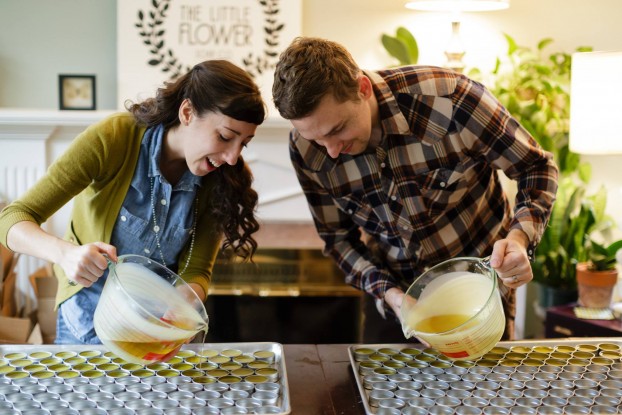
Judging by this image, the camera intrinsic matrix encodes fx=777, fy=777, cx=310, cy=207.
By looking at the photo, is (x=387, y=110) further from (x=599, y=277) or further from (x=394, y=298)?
(x=599, y=277)

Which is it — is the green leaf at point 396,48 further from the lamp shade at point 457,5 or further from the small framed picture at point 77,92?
the small framed picture at point 77,92

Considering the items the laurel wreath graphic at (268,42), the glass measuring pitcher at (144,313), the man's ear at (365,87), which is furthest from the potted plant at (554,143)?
the glass measuring pitcher at (144,313)

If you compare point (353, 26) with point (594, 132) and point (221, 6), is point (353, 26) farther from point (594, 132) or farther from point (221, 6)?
point (594, 132)

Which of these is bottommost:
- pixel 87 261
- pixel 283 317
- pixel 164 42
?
pixel 283 317

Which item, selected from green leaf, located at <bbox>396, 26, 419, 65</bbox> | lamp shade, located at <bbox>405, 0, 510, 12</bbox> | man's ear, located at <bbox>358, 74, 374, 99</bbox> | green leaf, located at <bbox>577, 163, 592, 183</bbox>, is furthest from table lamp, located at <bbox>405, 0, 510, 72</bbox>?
man's ear, located at <bbox>358, 74, 374, 99</bbox>

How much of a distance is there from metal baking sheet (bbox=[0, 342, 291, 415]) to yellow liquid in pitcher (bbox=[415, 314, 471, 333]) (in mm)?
276

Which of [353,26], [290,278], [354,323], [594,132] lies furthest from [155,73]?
[594,132]

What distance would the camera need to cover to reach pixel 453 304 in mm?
1477

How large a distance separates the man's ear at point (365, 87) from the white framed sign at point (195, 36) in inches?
59.6

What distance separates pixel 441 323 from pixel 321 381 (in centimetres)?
25

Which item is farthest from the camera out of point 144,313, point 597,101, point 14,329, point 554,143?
point 554,143

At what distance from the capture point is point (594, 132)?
270cm

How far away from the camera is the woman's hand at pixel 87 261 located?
4.46ft

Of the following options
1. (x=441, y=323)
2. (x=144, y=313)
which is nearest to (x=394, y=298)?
(x=441, y=323)
